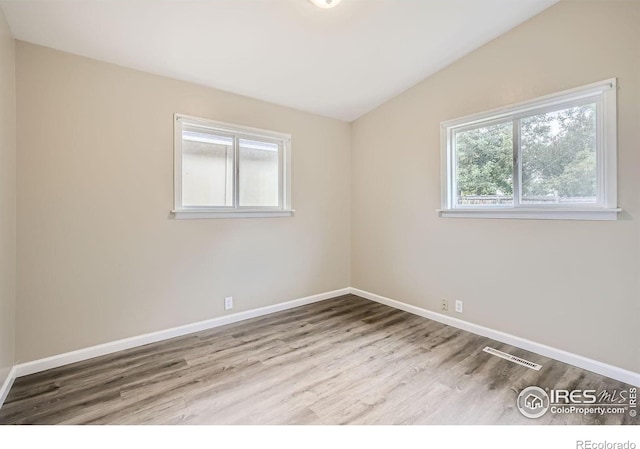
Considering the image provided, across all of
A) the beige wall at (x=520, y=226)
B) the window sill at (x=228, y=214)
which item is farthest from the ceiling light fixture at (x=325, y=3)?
the window sill at (x=228, y=214)

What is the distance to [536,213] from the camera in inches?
98.8

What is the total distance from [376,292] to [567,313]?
206 cm

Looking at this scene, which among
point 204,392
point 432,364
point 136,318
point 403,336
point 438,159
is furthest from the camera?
point 438,159

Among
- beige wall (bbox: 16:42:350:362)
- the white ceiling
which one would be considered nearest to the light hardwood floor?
beige wall (bbox: 16:42:350:362)

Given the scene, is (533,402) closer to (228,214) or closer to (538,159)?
(538,159)

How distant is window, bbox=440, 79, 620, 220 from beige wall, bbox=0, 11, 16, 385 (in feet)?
11.9

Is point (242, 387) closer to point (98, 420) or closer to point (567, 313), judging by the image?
point (98, 420)

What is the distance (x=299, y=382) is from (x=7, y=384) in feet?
6.57

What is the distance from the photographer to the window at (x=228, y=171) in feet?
9.68

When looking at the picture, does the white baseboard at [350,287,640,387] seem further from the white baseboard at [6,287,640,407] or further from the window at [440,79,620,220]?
the window at [440,79,620,220]

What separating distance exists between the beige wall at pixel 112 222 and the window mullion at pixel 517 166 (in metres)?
2.49

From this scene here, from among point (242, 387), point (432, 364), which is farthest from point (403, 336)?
point (242, 387)

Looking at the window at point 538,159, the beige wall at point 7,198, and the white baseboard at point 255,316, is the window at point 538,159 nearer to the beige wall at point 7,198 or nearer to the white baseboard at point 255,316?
the white baseboard at point 255,316

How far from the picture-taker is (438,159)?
3.23 m
